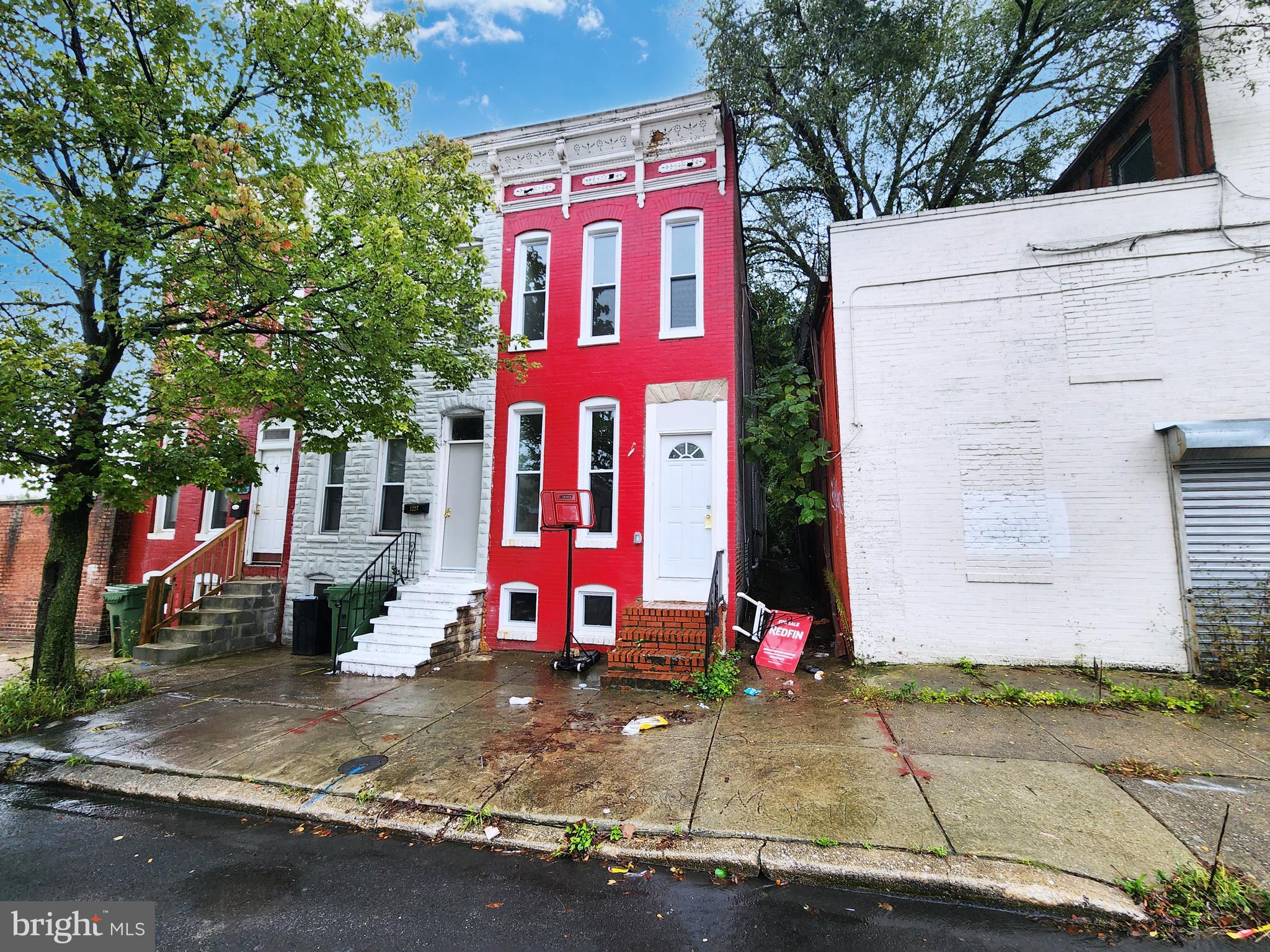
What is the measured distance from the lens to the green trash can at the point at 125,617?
31.2 feet

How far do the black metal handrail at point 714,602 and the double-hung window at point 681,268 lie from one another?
396 cm

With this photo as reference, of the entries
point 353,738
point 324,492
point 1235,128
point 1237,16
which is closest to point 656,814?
point 353,738

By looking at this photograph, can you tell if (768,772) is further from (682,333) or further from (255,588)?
(255,588)

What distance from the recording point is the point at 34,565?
11.6 m

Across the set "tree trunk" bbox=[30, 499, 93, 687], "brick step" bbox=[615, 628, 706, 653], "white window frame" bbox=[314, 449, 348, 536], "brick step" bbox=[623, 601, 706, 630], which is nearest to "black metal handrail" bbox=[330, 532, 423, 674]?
"white window frame" bbox=[314, 449, 348, 536]

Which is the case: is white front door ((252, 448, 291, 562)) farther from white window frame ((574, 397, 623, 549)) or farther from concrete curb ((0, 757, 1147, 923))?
concrete curb ((0, 757, 1147, 923))

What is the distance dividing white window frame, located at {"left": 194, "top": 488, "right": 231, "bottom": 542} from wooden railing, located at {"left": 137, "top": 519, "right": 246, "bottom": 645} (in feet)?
1.92

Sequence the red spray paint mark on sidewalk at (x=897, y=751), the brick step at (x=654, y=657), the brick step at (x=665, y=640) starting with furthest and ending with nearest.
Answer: the brick step at (x=665, y=640), the brick step at (x=654, y=657), the red spray paint mark on sidewalk at (x=897, y=751)

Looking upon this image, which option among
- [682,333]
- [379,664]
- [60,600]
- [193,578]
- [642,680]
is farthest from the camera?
[193,578]

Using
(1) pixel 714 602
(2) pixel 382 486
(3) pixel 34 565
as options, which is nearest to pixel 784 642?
(1) pixel 714 602

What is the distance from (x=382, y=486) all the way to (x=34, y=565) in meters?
8.31

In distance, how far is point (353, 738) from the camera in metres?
5.34

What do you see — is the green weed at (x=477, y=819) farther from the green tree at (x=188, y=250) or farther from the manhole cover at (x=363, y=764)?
the green tree at (x=188, y=250)

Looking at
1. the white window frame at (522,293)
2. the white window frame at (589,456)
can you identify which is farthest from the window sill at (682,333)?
the white window frame at (522,293)
